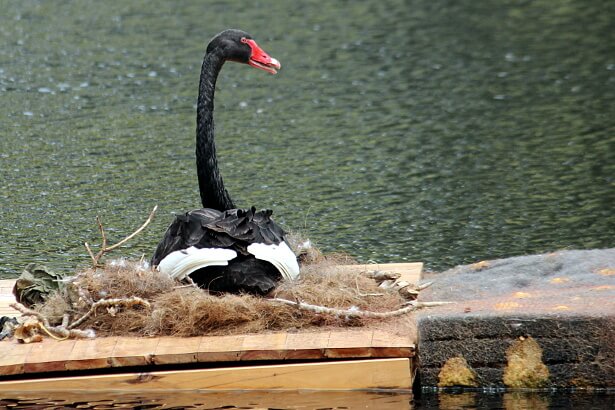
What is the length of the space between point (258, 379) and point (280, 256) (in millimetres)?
916

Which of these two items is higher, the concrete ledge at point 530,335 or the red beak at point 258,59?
the red beak at point 258,59

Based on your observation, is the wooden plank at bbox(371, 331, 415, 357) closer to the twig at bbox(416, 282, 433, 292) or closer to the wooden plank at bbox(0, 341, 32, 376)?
the twig at bbox(416, 282, 433, 292)

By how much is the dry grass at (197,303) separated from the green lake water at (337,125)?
115 inches

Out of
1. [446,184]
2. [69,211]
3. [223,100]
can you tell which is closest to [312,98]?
[223,100]

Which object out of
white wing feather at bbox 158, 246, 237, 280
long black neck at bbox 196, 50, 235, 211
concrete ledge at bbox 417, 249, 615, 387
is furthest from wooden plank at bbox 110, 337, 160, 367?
concrete ledge at bbox 417, 249, 615, 387

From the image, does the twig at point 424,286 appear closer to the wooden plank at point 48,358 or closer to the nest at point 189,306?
the nest at point 189,306

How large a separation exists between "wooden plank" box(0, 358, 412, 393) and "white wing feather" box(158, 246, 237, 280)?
2.40 feet

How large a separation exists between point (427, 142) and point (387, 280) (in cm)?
776

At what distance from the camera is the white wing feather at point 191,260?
7938 millimetres

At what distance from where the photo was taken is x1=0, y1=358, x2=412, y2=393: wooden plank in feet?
24.4

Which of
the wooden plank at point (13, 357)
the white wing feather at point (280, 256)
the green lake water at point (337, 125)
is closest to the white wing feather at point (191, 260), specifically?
the white wing feather at point (280, 256)

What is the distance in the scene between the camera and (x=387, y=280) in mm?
8680

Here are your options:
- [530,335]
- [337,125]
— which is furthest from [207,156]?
[337,125]

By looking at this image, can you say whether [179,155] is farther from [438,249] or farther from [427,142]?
[438,249]
